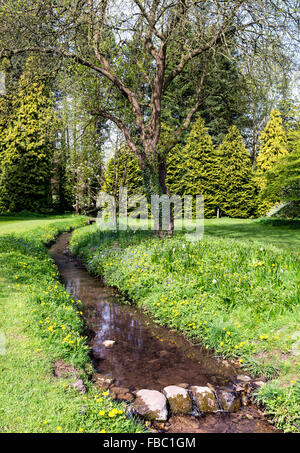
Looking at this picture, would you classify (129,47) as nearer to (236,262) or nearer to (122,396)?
(236,262)

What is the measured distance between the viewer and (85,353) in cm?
401

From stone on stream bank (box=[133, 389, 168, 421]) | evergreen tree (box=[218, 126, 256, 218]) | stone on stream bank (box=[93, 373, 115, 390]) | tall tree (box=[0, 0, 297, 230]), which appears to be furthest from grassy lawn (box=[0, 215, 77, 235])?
evergreen tree (box=[218, 126, 256, 218])

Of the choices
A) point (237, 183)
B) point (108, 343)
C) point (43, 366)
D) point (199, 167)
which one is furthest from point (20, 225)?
point (237, 183)

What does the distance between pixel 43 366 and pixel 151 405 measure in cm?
121

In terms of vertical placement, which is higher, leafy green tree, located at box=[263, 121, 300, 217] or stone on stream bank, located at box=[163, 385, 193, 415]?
leafy green tree, located at box=[263, 121, 300, 217]

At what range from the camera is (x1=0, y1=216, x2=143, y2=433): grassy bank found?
8.63ft

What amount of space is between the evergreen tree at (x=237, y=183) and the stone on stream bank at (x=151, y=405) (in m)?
21.4

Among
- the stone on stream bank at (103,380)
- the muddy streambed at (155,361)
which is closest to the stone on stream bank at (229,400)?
the muddy streambed at (155,361)

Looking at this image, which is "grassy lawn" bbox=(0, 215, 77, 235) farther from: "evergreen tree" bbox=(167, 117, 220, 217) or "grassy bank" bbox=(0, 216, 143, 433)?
"evergreen tree" bbox=(167, 117, 220, 217)

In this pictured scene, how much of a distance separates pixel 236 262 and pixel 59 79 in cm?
801

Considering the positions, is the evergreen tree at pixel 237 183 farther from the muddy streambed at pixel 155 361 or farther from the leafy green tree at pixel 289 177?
the muddy streambed at pixel 155 361

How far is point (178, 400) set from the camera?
10.8 feet

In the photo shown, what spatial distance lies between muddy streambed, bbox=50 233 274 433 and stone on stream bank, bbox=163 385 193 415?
9 cm

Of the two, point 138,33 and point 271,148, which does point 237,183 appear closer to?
point 271,148
